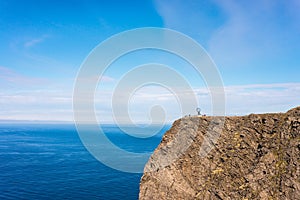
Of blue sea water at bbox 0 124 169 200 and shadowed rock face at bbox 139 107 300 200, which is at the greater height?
shadowed rock face at bbox 139 107 300 200

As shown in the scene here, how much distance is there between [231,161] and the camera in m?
48.5

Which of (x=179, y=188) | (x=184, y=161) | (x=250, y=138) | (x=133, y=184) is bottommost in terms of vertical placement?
(x=133, y=184)

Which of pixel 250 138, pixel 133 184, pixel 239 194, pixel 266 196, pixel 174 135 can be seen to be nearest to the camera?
pixel 266 196

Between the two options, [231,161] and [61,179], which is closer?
[231,161]

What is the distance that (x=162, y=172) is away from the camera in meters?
53.6

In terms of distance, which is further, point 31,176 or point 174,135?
point 31,176

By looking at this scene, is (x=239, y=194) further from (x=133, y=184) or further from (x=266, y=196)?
(x=133, y=184)

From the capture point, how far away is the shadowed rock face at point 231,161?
42156 millimetres

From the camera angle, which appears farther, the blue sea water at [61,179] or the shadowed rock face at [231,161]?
the blue sea water at [61,179]

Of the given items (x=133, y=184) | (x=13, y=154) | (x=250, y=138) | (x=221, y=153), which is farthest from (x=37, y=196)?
(x=13, y=154)

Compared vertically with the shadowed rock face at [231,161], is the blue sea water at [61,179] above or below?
below

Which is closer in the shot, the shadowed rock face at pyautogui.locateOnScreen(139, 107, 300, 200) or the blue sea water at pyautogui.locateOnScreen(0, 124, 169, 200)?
the shadowed rock face at pyautogui.locateOnScreen(139, 107, 300, 200)

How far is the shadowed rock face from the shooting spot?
42156 millimetres

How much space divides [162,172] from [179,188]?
17.0 feet
